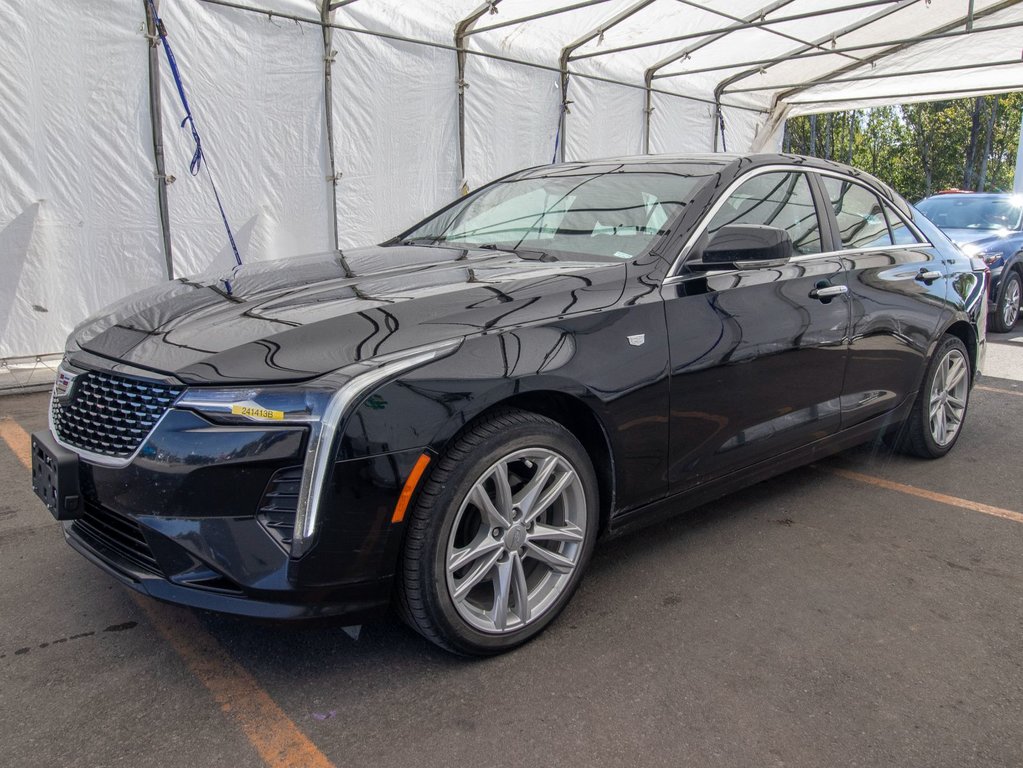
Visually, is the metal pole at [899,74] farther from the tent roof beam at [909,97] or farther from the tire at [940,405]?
the tire at [940,405]

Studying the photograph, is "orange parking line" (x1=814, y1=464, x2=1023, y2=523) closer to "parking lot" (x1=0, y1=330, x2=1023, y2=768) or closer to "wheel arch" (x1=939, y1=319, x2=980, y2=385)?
"parking lot" (x1=0, y1=330, x2=1023, y2=768)

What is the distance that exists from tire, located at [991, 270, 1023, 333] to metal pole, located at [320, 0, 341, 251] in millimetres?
7430

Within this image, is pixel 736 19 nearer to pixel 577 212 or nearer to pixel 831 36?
pixel 831 36

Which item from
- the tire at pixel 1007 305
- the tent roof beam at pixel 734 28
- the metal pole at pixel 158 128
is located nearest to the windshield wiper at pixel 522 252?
the metal pole at pixel 158 128

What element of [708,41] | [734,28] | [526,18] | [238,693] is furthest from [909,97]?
[238,693]

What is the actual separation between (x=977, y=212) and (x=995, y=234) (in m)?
0.73

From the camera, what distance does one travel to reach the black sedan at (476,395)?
220cm

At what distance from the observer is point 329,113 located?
8008 mm

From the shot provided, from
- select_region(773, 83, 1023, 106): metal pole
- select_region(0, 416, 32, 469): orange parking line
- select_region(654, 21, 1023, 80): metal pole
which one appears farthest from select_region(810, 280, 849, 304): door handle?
select_region(773, 83, 1023, 106): metal pole

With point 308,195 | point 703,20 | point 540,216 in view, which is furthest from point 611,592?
point 703,20

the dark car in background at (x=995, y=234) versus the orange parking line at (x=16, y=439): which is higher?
the dark car in background at (x=995, y=234)

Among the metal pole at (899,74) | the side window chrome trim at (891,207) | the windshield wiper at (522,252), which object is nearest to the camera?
the windshield wiper at (522,252)

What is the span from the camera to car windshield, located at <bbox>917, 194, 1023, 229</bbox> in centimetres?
1045

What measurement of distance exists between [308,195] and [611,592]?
6.08m
